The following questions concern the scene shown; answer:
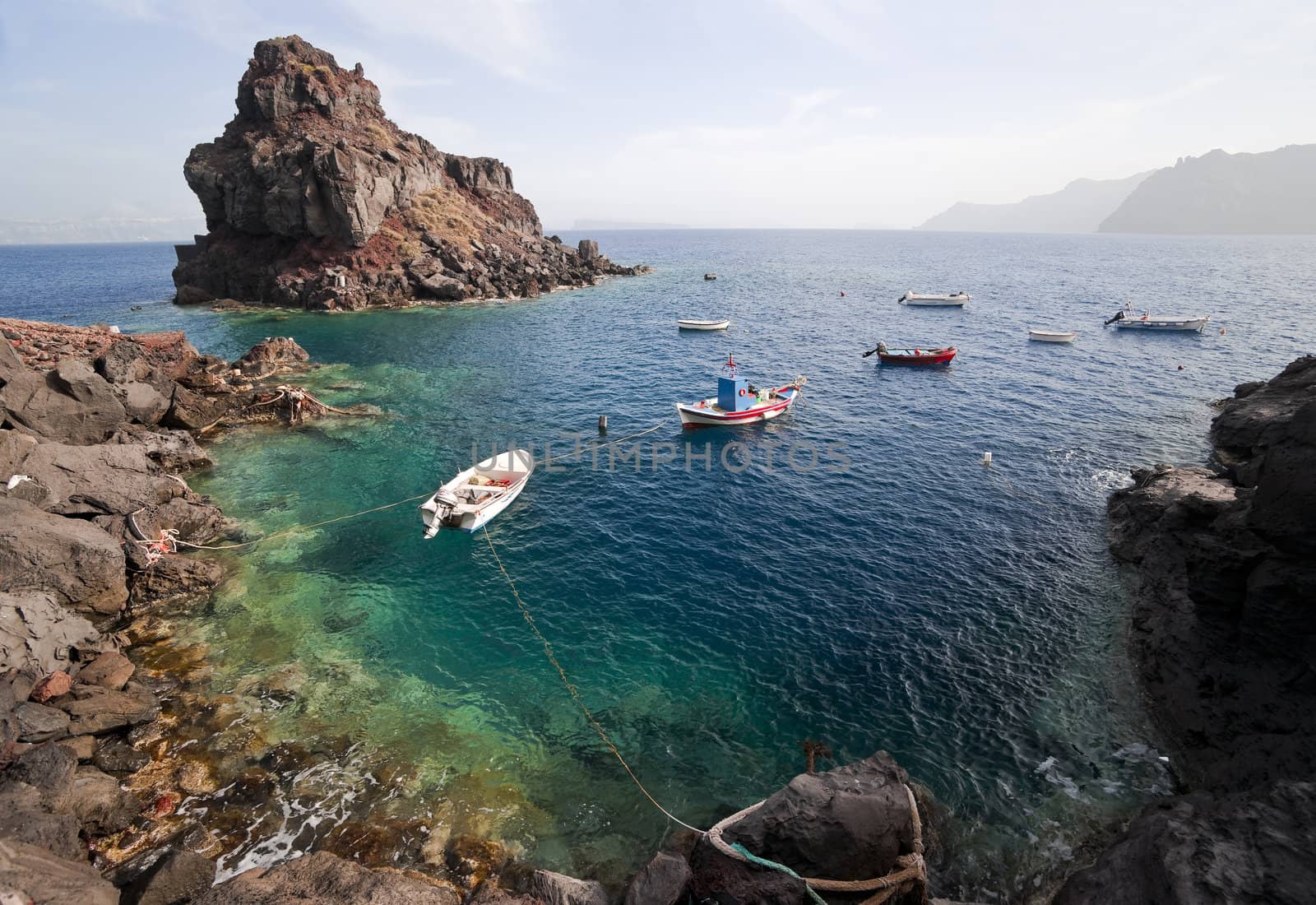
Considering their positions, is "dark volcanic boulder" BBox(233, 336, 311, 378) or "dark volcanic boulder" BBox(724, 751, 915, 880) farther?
"dark volcanic boulder" BBox(233, 336, 311, 378)

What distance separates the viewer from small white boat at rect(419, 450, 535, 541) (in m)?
27.5

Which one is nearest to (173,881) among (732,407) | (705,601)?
(705,601)

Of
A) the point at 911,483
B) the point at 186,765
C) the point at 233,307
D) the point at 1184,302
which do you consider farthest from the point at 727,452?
the point at 1184,302

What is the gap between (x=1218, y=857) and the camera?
10.2 meters

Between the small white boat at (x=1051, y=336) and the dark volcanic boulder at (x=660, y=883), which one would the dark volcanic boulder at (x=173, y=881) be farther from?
the small white boat at (x=1051, y=336)

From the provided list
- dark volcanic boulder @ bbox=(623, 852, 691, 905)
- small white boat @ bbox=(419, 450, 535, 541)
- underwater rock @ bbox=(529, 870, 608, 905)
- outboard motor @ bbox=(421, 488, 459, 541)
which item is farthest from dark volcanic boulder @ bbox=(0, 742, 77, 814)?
small white boat @ bbox=(419, 450, 535, 541)

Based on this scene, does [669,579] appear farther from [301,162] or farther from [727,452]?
[301,162]

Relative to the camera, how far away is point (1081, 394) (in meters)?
48.3

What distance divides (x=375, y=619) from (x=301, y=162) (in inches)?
3207

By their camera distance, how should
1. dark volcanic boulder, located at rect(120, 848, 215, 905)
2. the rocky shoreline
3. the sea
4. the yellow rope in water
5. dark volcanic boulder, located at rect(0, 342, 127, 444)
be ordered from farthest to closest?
dark volcanic boulder, located at rect(0, 342, 127, 444) < the sea < the yellow rope in water < the rocky shoreline < dark volcanic boulder, located at rect(120, 848, 215, 905)

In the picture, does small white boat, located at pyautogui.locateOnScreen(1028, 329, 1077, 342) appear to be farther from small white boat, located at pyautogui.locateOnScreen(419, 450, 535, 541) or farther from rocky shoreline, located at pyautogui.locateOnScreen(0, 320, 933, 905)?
rocky shoreline, located at pyautogui.locateOnScreen(0, 320, 933, 905)

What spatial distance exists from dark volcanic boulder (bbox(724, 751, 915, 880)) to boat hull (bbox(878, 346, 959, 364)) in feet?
167

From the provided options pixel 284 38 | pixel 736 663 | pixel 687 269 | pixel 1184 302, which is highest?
pixel 284 38

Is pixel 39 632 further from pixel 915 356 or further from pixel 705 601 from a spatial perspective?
pixel 915 356
